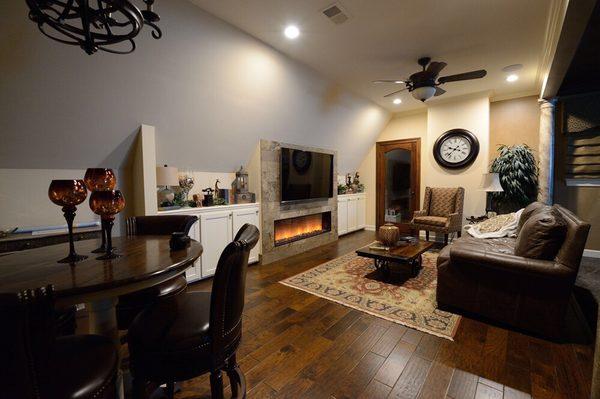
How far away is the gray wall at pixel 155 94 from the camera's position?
2188mm

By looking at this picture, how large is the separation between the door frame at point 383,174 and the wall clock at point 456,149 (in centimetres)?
58

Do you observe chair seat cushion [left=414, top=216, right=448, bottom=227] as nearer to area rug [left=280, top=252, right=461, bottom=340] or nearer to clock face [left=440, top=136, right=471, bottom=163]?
area rug [left=280, top=252, right=461, bottom=340]

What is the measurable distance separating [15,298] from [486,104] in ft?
21.1

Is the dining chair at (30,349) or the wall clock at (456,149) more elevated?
the wall clock at (456,149)

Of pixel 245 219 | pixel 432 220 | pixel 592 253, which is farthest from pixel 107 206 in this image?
pixel 592 253

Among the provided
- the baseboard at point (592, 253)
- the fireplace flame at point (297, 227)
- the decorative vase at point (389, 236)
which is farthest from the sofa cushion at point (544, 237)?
the fireplace flame at point (297, 227)

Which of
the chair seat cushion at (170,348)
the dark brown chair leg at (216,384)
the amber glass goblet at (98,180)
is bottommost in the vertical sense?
the dark brown chair leg at (216,384)

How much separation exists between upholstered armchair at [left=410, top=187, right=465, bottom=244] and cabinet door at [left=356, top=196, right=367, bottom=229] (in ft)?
4.92

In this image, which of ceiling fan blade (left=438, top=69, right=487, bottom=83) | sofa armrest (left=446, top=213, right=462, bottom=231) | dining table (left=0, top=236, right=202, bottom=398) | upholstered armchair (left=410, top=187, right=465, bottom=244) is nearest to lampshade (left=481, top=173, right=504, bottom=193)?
upholstered armchair (left=410, top=187, right=465, bottom=244)

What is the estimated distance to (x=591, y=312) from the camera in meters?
2.43

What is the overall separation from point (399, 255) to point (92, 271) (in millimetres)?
2869

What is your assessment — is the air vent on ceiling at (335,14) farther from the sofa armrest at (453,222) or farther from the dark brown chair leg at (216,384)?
the sofa armrest at (453,222)

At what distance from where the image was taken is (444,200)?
528 cm

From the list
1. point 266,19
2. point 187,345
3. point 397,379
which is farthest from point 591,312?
point 266,19
